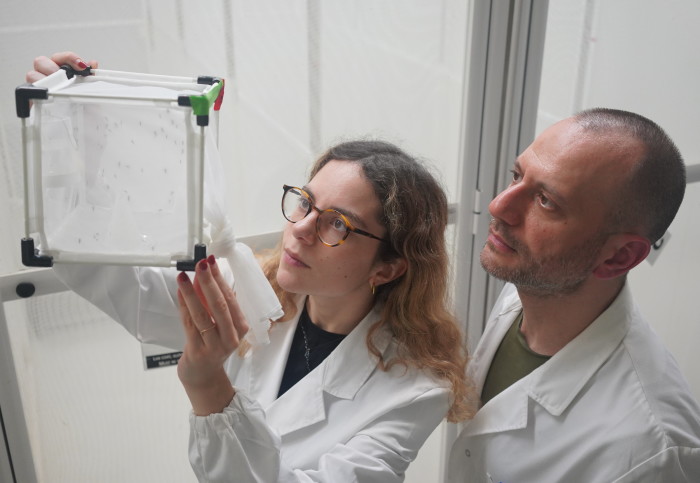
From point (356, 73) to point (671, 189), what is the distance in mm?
791

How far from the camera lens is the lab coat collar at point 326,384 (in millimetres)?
1366

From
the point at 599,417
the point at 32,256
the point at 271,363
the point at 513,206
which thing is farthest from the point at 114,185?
the point at 599,417

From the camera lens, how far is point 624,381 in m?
1.33

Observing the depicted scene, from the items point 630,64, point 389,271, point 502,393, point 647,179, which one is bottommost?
point 502,393

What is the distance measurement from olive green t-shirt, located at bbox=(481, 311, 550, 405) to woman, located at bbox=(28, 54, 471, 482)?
0.10 m

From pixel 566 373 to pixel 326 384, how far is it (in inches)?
18.2

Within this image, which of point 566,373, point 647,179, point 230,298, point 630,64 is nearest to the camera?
point 230,298

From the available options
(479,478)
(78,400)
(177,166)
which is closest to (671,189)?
(479,478)

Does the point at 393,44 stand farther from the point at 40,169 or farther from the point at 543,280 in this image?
the point at 40,169

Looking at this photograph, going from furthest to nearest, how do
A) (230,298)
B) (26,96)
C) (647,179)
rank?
(647,179) < (230,298) < (26,96)

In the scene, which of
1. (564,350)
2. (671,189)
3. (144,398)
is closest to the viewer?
(671,189)

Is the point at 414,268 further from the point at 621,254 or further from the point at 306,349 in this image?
the point at 621,254

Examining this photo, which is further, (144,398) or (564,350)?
(144,398)

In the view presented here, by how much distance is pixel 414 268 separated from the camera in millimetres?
1411
